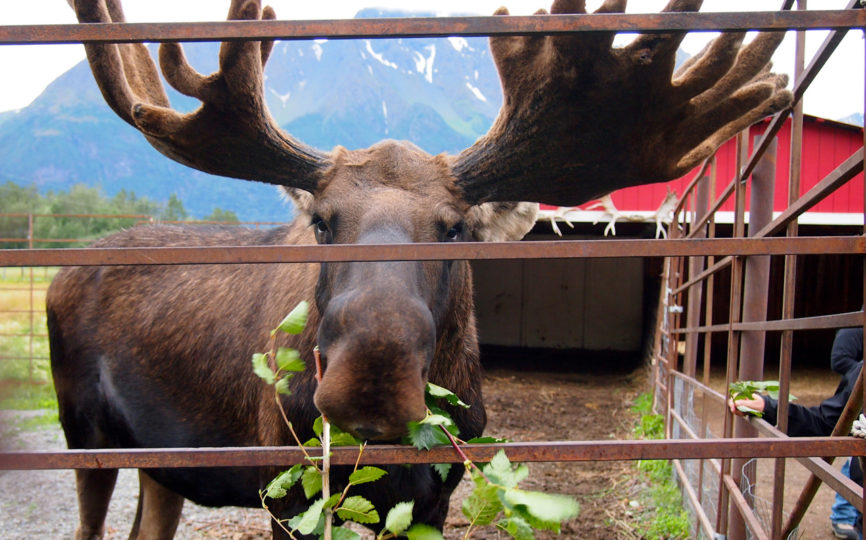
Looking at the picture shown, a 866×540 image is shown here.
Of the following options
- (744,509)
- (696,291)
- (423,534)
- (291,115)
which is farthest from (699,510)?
(291,115)

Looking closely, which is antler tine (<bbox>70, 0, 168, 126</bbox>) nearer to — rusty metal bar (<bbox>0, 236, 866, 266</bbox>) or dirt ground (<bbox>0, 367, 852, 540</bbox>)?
rusty metal bar (<bbox>0, 236, 866, 266</bbox>)

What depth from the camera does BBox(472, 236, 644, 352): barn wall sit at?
657 inches

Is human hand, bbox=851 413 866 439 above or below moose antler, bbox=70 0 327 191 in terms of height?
below

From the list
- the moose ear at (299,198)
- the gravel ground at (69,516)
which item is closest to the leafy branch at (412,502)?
the moose ear at (299,198)

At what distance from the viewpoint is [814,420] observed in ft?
10.7

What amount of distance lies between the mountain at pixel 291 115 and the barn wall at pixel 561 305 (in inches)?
2076

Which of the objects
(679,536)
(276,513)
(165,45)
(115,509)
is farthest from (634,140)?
(115,509)

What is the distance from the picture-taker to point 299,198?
11.6 ft

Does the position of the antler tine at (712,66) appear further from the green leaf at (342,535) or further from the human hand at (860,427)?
the green leaf at (342,535)

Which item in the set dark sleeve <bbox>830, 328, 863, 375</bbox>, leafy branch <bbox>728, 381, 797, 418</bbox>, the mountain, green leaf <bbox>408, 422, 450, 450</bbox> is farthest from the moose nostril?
the mountain

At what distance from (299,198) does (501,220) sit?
113 cm

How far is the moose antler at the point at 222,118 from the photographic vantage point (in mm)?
2703

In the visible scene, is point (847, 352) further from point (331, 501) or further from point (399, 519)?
point (331, 501)

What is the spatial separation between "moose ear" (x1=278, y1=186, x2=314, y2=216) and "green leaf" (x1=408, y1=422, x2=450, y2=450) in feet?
6.12
